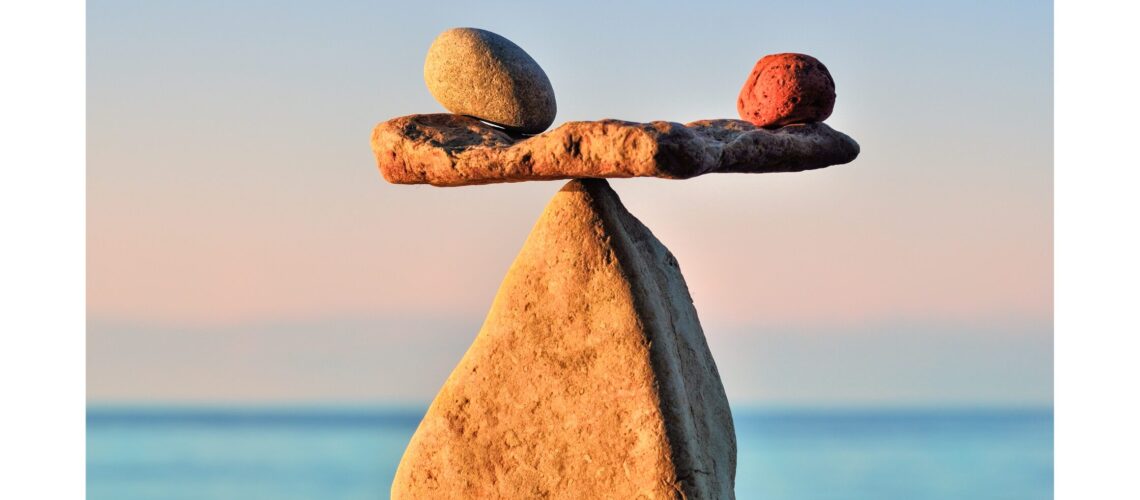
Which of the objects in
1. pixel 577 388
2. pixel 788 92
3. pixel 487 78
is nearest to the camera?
pixel 577 388

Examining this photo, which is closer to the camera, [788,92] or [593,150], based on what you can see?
[593,150]

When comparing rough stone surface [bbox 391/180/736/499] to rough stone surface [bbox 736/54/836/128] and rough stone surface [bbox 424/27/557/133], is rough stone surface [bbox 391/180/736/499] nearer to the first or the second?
rough stone surface [bbox 424/27/557/133]

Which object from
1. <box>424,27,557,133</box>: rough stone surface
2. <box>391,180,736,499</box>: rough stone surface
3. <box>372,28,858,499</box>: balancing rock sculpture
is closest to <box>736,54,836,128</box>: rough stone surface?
<box>372,28,858,499</box>: balancing rock sculpture

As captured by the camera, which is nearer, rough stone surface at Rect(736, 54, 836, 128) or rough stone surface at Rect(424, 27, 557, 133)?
rough stone surface at Rect(424, 27, 557, 133)

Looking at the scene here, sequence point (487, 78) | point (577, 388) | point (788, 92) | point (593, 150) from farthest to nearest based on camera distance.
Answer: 1. point (788, 92)
2. point (487, 78)
3. point (577, 388)
4. point (593, 150)

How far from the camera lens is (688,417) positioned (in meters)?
8.26

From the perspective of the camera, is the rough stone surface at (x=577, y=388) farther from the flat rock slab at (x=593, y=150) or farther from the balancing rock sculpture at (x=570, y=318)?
the flat rock slab at (x=593, y=150)

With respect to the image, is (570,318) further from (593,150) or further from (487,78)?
(487,78)

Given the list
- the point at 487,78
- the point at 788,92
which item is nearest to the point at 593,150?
the point at 487,78

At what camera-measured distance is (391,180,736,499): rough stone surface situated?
818 centimetres

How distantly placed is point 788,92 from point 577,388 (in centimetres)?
207

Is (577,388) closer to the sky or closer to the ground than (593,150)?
closer to the ground

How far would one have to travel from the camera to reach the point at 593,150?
7.97 m

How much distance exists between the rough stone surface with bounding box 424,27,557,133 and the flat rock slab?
9 cm
